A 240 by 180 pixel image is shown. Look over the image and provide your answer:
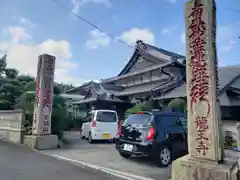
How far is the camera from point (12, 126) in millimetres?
12562

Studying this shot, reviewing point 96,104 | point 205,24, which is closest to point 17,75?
point 96,104

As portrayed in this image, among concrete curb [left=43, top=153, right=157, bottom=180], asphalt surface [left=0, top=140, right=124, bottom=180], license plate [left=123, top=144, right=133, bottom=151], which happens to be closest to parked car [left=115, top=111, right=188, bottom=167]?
license plate [left=123, top=144, right=133, bottom=151]

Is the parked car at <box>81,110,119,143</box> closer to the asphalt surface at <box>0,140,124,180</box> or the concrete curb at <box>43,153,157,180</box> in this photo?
the asphalt surface at <box>0,140,124,180</box>

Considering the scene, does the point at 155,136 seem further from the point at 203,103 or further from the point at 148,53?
the point at 148,53

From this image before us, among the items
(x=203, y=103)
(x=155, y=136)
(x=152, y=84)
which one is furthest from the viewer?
(x=152, y=84)

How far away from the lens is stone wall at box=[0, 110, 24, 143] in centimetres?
1170

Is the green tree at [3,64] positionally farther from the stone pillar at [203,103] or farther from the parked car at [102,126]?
the stone pillar at [203,103]

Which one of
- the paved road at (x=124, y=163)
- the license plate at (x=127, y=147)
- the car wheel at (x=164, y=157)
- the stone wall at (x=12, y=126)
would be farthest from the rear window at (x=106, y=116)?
the car wheel at (x=164, y=157)

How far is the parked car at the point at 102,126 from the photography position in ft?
42.0

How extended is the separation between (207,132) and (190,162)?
0.68 m

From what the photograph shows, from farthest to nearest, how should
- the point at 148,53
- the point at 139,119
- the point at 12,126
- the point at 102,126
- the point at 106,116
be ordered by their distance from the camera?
the point at 148,53
the point at 106,116
the point at 102,126
the point at 12,126
the point at 139,119

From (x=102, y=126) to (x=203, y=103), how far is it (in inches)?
343

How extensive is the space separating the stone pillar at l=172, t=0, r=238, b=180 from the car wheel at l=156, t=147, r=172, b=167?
2.26m

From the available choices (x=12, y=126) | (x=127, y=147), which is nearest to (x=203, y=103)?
(x=127, y=147)
